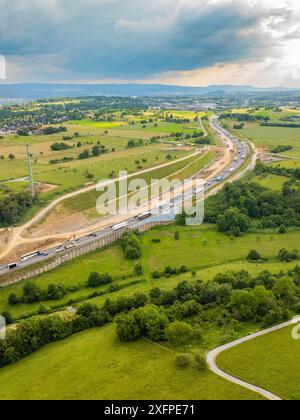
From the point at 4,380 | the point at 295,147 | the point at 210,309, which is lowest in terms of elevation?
the point at 4,380

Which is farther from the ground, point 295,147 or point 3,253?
point 295,147

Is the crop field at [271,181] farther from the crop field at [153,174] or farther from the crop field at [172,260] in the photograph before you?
the crop field at [172,260]

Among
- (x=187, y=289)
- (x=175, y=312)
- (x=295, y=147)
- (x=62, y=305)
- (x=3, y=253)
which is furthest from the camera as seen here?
(x=295, y=147)

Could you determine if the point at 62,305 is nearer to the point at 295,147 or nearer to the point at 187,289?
the point at 187,289

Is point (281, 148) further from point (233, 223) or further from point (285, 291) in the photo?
point (285, 291)

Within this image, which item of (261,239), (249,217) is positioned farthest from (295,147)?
(261,239)

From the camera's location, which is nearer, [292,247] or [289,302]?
[289,302]

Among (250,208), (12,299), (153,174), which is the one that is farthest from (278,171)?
(12,299)
